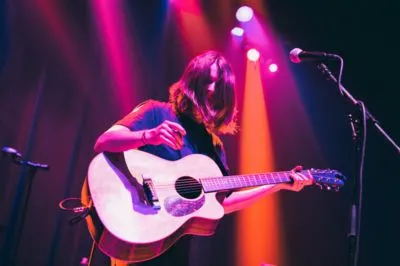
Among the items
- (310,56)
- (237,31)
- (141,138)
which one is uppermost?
(237,31)

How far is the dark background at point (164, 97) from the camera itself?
4.64 m

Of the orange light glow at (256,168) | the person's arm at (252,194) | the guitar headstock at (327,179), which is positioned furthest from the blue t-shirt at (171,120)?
the orange light glow at (256,168)

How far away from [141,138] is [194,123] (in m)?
0.63

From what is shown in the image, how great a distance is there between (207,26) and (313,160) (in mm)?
2599

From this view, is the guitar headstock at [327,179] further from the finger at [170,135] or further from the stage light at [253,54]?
the stage light at [253,54]

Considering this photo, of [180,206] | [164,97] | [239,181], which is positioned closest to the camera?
[180,206]

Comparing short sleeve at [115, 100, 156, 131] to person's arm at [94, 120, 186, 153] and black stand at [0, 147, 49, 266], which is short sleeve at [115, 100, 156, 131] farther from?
black stand at [0, 147, 49, 266]

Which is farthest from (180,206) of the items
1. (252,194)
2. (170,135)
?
(252,194)

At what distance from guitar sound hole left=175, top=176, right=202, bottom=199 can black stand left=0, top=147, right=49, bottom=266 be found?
8.15ft

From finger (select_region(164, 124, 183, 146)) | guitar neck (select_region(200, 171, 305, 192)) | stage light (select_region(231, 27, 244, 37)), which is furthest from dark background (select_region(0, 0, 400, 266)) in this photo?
finger (select_region(164, 124, 183, 146))

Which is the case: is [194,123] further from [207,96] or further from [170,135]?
[170,135]

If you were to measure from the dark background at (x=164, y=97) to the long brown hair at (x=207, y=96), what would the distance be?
97.9 inches

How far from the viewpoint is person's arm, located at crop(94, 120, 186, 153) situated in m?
2.17

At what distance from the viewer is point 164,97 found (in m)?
5.73
